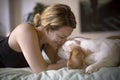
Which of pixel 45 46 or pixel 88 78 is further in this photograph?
pixel 45 46

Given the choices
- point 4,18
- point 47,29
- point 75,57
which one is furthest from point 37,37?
point 4,18

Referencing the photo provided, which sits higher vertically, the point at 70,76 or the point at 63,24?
the point at 63,24

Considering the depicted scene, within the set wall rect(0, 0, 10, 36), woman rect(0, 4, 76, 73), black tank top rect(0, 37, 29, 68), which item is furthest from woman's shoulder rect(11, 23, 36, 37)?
wall rect(0, 0, 10, 36)

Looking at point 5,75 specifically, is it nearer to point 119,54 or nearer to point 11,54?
point 11,54

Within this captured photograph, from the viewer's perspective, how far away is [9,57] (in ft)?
3.28

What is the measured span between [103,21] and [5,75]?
795 millimetres

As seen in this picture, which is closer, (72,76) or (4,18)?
Result: (72,76)

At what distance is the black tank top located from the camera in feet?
3.24

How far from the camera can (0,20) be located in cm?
178

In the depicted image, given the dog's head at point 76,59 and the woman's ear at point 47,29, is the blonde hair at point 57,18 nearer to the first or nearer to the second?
the woman's ear at point 47,29

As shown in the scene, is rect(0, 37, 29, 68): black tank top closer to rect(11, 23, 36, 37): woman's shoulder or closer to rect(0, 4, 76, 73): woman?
rect(0, 4, 76, 73): woman

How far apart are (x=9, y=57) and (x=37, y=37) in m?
0.21

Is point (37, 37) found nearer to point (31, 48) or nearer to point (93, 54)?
point (31, 48)

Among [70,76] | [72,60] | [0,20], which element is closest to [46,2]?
[0,20]
